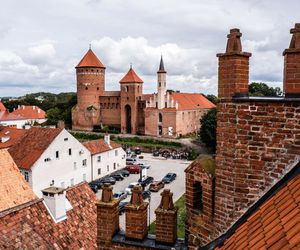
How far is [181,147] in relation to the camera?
61.9 m

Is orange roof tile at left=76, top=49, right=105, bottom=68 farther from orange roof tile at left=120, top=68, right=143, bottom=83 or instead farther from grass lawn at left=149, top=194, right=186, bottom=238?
grass lawn at left=149, top=194, right=186, bottom=238

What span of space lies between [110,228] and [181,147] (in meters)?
56.5

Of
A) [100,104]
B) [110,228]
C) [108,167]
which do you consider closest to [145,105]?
[100,104]

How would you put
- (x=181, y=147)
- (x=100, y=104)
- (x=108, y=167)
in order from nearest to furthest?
1. (x=108, y=167)
2. (x=181, y=147)
3. (x=100, y=104)

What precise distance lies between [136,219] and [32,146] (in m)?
26.5

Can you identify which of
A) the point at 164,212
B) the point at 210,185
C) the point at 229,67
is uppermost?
the point at 229,67

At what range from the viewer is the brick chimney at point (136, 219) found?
18.7 ft

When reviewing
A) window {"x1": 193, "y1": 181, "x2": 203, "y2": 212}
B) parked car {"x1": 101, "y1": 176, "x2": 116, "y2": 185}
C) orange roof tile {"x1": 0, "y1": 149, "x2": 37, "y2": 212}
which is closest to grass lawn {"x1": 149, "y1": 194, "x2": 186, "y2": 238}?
orange roof tile {"x1": 0, "y1": 149, "x2": 37, "y2": 212}

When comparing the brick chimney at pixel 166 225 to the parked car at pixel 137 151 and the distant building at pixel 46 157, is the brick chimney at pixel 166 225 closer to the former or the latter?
the distant building at pixel 46 157

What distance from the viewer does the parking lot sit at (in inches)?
1339

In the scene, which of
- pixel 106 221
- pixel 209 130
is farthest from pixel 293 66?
pixel 209 130

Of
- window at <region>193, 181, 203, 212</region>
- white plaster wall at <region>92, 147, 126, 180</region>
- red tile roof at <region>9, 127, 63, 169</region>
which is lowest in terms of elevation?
white plaster wall at <region>92, 147, 126, 180</region>

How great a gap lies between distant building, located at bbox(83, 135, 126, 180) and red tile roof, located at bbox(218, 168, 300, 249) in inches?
1453

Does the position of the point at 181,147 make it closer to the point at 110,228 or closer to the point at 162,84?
the point at 162,84
